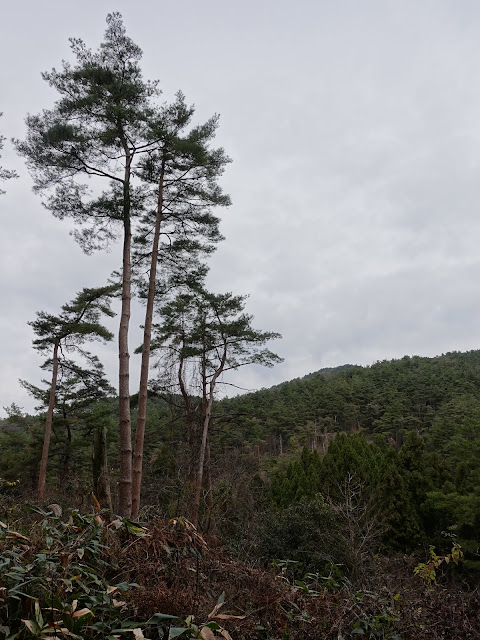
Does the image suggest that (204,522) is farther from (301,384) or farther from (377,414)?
(301,384)

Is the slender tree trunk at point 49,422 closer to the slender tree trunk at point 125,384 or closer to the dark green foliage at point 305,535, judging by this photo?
the dark green foliage at point 305,535

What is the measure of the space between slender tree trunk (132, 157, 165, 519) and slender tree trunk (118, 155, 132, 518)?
1.66 feet

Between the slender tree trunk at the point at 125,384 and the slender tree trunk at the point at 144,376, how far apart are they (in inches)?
20.0

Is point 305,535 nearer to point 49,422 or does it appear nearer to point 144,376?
point 144,376

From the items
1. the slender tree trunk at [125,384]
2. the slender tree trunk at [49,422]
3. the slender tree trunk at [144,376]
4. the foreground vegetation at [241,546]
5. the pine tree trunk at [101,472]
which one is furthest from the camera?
the slender tree trunk at [49,422]

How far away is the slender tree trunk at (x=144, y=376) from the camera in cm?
839

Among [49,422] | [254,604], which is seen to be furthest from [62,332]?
[254,604]

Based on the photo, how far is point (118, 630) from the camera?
6.86 feet

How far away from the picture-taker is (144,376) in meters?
9.30

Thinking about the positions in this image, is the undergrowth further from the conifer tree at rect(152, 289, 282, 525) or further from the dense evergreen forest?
the conifer tree at rect(152, 289, 282, 525)

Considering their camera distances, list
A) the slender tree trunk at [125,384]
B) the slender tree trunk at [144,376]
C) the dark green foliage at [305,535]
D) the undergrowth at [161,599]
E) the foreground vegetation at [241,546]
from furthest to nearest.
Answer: the dark green foliage at [305,535]
the slender tree trunk at [144,376]
the slender tree trunk at [125,384]
the foreground vegetation at [241,546]
the undergrowth at [161,599]

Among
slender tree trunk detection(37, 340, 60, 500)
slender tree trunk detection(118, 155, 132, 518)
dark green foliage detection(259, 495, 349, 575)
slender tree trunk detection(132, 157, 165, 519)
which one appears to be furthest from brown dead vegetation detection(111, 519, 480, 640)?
slender tree trunk detection(37, 340, 60, 500)

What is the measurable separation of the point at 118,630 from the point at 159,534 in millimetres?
1174

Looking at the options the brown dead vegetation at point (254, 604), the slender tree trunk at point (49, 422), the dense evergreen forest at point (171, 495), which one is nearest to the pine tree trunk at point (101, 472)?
the dense evergreen forest at point (171, 495)
